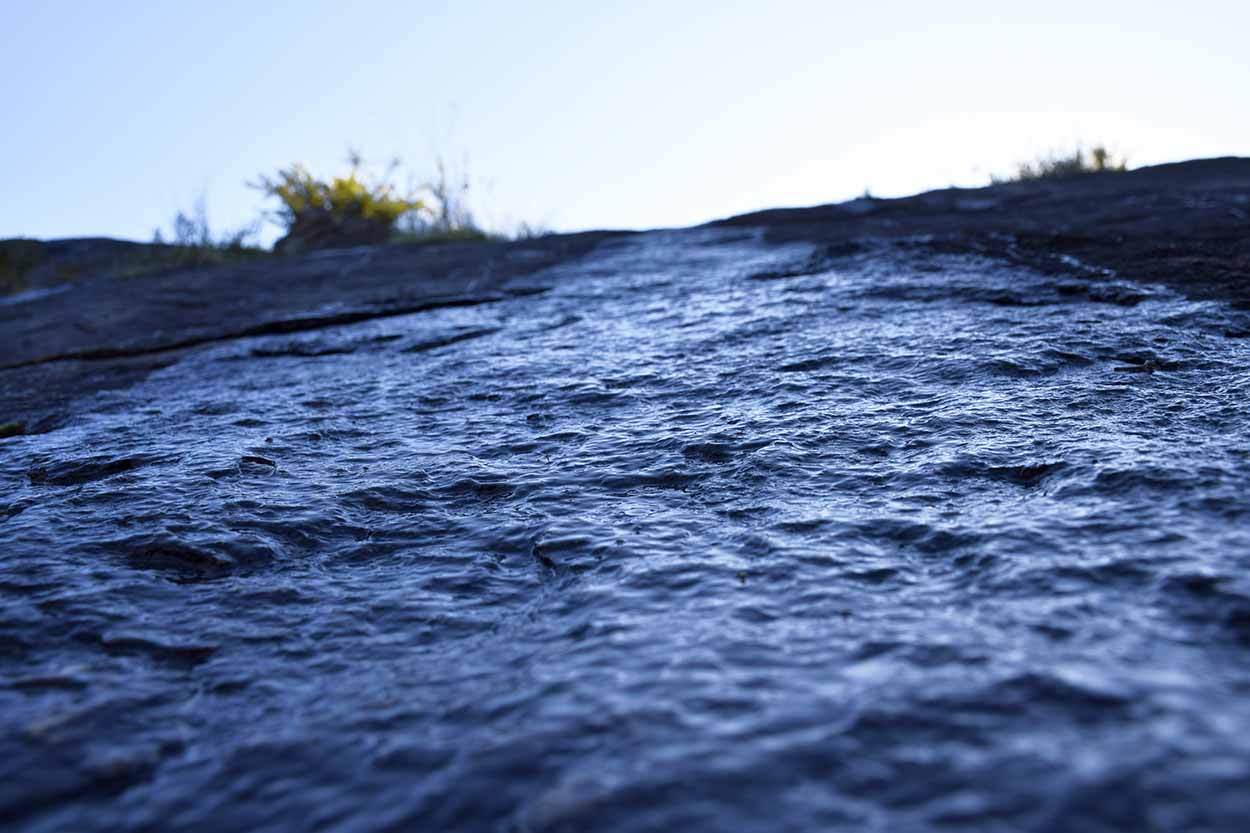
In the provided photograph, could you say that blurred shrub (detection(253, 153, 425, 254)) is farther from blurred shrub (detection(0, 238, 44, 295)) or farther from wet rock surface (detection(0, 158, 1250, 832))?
wet rock surface (detection(0, 158, 1250, 832))

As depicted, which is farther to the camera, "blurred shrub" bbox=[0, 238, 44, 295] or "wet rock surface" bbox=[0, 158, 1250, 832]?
"blurred shrub" bbox=[0, 238, 44, 295]

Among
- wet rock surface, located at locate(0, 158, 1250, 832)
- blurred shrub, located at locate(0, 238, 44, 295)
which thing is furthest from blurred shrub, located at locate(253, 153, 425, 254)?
wet rock surface, located at locate(0, 158, 1250, 832)

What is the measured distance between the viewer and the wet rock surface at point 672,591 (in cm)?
90

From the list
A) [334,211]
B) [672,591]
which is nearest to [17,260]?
[334,211]

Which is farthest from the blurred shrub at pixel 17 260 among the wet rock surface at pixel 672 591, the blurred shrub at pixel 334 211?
the wet rock surface at pixel 672 591

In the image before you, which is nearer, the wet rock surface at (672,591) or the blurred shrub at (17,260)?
the wet rock surface at (672,591)

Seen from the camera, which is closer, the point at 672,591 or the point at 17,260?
the point at 672,591

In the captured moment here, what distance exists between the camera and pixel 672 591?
133 cm

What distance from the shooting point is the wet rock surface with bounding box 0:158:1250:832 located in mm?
903

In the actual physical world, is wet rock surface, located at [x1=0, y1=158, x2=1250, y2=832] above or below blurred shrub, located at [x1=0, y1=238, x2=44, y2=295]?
below

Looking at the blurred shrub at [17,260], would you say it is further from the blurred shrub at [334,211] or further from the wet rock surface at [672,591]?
the wet rock surface at [672,591]

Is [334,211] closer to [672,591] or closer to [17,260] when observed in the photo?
[17,260]

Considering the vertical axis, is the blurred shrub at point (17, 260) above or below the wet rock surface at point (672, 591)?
above

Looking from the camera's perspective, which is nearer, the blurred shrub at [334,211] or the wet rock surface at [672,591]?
the wet rock surface at [672,591]
